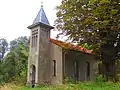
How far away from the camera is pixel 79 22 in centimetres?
2403

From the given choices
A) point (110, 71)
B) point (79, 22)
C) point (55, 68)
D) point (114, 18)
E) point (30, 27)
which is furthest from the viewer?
point (30, 27)

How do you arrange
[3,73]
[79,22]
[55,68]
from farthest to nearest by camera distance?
1. [3,73]
2. [55,68]
3. [79,22]

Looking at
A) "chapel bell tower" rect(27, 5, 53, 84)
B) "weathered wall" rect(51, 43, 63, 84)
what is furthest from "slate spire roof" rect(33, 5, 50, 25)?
"weathered wall" rect(51, 43, 63, 84)

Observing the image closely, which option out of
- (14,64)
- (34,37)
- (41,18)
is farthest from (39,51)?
(14,64)

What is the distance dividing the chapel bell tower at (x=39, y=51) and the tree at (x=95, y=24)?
543 cm

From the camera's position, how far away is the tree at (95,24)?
71.5ft

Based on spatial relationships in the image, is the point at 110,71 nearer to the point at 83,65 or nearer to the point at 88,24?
the point at 88,24

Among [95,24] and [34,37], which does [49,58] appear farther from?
[95,24]

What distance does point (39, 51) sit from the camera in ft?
101

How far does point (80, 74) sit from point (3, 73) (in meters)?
22.4

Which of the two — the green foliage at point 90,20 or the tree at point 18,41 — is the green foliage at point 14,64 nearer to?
the tree at point 18,41

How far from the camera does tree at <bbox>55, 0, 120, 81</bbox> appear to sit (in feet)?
71.5

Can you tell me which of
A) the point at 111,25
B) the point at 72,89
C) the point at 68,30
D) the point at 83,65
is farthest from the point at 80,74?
the point at 72,89

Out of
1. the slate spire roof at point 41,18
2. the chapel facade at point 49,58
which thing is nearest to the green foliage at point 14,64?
the chapel facade at point 49,58
